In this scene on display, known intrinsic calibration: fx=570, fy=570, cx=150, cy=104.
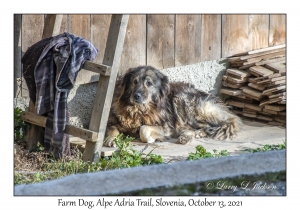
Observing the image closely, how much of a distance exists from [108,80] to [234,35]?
3.19 meters

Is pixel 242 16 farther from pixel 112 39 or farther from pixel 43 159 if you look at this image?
pixel 43 159

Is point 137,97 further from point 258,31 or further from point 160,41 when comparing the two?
point 258,31

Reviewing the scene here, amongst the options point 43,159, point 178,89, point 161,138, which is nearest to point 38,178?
point 43,159

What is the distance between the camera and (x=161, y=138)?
695cm

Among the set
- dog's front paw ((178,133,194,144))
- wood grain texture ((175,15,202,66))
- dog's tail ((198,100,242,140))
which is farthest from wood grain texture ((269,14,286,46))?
dog's front paw ((178,133,194,144))

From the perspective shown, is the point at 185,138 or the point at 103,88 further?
the point at 185,138

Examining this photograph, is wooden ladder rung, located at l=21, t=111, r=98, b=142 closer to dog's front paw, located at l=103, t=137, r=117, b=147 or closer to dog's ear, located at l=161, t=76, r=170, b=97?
dog's front paw, located at l=103, t=137, r=117, b=147

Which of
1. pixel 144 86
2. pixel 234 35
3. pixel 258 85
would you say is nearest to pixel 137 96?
pixel 144 86

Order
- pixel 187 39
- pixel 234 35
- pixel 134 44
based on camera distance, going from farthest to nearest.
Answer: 1. pixel 234 35
2. pixel 187 39
3. pixel 134 44

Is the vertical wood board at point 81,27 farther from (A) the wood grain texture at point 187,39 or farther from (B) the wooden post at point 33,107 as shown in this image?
(A) the wood grain texture at point 187,39

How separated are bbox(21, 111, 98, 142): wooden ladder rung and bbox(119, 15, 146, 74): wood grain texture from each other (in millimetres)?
1623

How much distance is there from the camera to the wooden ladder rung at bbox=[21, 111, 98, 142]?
5.72 metres

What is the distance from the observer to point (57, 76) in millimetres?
5676

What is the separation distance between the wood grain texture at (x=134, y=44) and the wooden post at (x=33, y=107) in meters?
1.24
